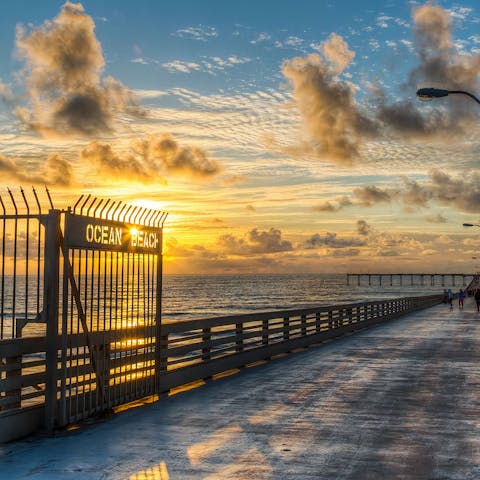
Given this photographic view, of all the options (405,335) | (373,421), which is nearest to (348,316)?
(405,335)

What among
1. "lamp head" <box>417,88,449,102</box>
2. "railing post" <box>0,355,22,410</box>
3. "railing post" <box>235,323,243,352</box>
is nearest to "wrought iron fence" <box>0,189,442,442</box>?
"railing post" <box>0,355,22,410</box>

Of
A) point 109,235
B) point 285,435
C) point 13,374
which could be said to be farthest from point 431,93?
point 13,374

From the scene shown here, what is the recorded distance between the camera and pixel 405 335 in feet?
98.6

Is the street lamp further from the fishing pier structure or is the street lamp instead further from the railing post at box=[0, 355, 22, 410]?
the railing post at box=[0, 355, 22, 410]

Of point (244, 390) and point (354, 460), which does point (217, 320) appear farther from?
point (354, 460)

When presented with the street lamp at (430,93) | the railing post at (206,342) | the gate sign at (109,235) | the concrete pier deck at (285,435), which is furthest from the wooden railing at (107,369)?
the street lamp at (430,93)

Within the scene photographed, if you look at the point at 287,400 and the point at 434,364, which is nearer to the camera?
the point at 287,400

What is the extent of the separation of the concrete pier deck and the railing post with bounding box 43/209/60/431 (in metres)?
0.45

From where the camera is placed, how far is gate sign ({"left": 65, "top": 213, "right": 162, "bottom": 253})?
1028cm

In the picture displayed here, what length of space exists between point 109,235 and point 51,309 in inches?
75.1

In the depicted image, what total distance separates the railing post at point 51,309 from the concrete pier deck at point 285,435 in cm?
45

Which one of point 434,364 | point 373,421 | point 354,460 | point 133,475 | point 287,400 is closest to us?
point 133,475

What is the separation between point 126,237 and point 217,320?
4.96 meters

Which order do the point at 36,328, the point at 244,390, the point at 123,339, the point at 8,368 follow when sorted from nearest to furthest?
the point at 8,368 < the point at 123,339 < the point at 244,390 < the point at 36,328
